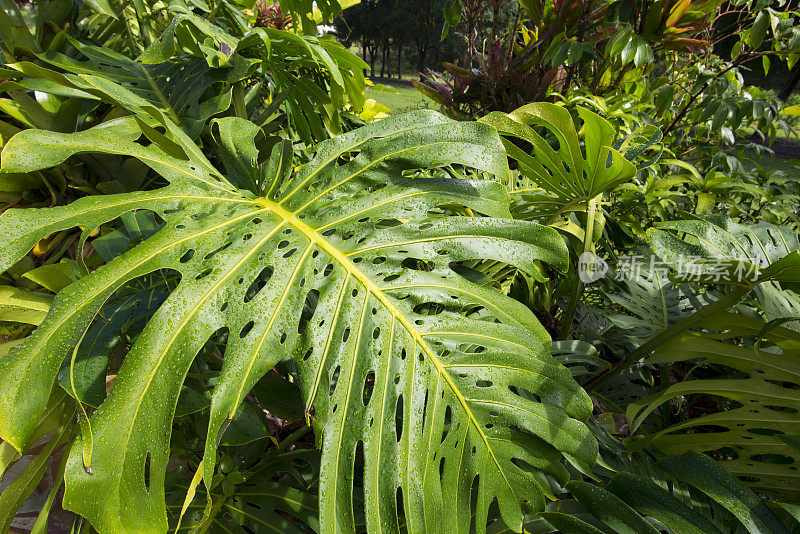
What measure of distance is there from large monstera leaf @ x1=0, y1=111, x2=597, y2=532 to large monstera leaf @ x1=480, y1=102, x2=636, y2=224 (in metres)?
0.16

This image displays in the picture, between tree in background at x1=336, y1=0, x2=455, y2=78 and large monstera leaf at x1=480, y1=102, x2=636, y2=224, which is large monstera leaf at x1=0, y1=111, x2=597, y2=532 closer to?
large monstera leaf at x1=480, y1=102, x2=636, y2=224

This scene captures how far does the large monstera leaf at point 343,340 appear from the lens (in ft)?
1.88

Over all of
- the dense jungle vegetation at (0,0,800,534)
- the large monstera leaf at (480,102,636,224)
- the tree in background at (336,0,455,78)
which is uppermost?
the tree in background at (336,0,455,78)

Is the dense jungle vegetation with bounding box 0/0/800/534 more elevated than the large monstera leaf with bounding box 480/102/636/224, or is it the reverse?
the large monstera leaf with bounding box 480/102/636/224

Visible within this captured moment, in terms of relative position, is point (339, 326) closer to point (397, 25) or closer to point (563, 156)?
point (563, 156)

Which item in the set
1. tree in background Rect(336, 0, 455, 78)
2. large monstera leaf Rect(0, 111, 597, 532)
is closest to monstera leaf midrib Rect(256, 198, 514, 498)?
large monstera leaf Rect(0, 111, 597, 532)

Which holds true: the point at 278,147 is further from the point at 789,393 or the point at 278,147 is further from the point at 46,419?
the point at 789,393

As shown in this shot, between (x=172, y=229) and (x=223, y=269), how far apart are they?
0.37 feet

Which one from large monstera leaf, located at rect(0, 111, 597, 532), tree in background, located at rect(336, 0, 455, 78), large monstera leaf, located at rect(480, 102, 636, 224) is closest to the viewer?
large monstera leaf, located at rect(0, 111, 597, 532)

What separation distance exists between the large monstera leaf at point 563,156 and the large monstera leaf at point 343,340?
165mm

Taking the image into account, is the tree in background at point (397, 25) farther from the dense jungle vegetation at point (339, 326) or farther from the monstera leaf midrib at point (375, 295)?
the monstera leaf midrib at point (375, 295)

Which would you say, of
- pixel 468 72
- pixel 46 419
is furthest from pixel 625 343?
pixel 468 72

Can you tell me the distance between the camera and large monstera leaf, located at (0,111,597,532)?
573 mm

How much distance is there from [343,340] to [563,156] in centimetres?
69
